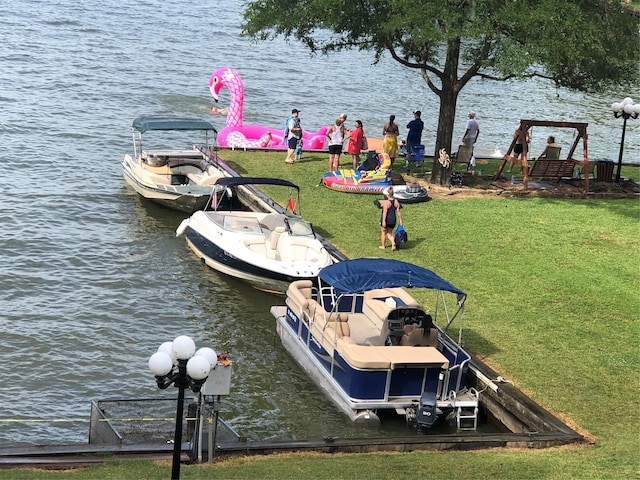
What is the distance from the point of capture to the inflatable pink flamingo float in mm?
34812

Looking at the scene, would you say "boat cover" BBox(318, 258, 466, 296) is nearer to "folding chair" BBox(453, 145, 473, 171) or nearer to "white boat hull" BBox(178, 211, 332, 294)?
"white boat hull" BBox(178, 211, 332, 294)

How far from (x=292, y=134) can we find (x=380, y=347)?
16.1 meters

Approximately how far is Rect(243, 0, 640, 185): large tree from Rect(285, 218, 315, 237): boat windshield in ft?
19.4

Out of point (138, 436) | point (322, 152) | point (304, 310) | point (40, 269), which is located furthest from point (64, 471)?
point (322, 152)

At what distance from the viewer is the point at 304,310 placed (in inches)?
725

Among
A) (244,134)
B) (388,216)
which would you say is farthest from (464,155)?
(244,134)

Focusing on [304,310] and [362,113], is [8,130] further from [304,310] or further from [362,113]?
[304,310]

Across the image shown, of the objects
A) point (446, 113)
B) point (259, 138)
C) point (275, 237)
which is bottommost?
point (275, 237)

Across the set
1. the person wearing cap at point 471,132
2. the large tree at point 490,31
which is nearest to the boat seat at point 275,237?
the large tree at point 490,31

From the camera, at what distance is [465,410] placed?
53.8 ft

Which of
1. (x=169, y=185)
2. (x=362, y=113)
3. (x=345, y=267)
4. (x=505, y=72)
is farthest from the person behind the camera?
(x=362, y=113)

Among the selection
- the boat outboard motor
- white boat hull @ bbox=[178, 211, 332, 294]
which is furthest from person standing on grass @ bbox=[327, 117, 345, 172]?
the boat outboard motor

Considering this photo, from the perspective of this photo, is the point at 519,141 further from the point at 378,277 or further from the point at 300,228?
the point at 378,277

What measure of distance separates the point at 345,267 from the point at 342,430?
10.1 ft
